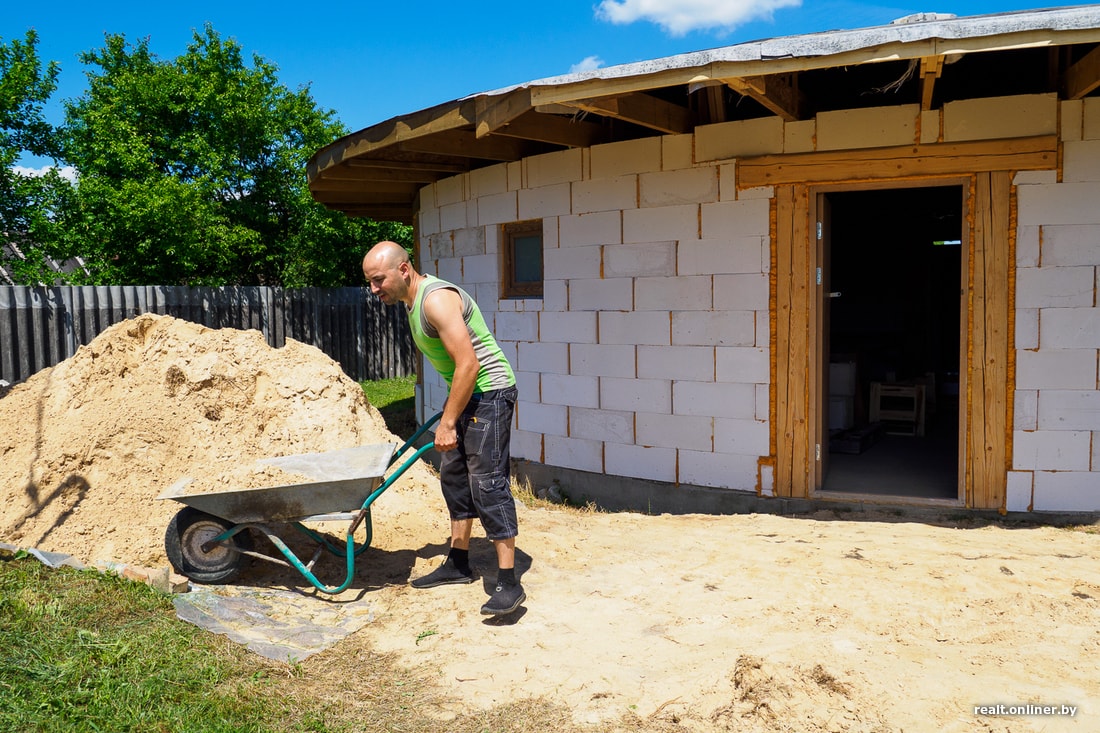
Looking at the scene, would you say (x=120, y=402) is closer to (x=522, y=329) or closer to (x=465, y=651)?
(x=522, y=329)

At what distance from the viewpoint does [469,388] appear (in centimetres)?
402

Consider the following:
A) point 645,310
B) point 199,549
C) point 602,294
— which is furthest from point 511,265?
point 199,549

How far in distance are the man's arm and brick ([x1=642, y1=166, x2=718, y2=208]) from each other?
9.75 ft

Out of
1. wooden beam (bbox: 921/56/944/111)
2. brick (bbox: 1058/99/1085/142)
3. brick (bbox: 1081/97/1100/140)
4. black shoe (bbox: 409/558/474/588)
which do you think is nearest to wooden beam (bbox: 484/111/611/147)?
wooden beam (bbox: 921/56/944/111)

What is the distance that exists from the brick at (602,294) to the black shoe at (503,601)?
3.14 m

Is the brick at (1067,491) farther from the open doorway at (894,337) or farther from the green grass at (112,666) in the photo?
the green grass at (112,666)

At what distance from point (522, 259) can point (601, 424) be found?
5.81ft

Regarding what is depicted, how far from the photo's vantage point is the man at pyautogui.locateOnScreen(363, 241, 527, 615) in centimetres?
403

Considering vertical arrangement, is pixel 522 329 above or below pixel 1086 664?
above

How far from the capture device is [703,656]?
146 inches

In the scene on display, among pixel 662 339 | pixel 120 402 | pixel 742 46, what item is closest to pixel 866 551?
pixel 662 339

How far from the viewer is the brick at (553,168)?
7.00 m

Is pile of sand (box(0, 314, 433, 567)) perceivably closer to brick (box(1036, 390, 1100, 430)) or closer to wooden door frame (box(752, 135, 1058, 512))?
wooden door frame (box(752, 135, 1058, 512))

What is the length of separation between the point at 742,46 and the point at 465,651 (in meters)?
3.60
